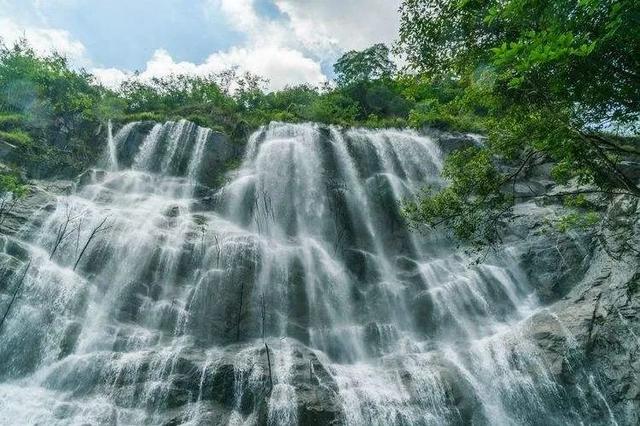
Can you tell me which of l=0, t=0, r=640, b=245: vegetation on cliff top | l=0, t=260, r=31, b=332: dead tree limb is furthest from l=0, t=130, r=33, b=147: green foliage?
l=0, t=260, r=31, b=332: dead tree limb

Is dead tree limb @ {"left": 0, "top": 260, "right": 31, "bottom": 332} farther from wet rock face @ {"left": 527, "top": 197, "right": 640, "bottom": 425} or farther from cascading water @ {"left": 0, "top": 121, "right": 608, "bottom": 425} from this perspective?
wet rock face @ {"left": 527, "top": 197, "right": 640, "bottom": 425}

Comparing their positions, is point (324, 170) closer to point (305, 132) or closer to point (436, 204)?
point (305, 132)

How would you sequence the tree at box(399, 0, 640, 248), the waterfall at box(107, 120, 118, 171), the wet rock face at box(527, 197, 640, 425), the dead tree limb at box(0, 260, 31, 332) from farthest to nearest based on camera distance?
the waterfall at box(107, 120, 118, 171) < the dead tree limb at box(0, 260, 31, 332) < the wet rock face at box(527, 197, 640, 425) < the tree at box(399, 0, 640, 248)

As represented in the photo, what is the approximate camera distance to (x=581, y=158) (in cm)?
902

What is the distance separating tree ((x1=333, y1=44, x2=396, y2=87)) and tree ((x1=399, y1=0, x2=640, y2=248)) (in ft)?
98.7

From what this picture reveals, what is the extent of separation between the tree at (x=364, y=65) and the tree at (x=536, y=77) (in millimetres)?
30084

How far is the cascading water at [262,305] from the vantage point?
1326 centimetres

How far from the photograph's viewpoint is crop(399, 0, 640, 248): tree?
7.16m

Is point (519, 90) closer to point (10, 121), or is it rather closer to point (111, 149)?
point (111, 149)

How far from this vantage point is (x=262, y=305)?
17172mm

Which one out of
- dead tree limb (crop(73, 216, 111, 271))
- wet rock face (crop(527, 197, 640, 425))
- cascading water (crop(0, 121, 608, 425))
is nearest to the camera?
cascading water (crop(0, 121, 608, 425))

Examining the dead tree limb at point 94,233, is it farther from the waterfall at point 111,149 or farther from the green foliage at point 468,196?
the green foliage at point 468,196

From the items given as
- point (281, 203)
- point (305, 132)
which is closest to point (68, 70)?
point (305, 132)

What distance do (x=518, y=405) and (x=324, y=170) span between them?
15230 mm
